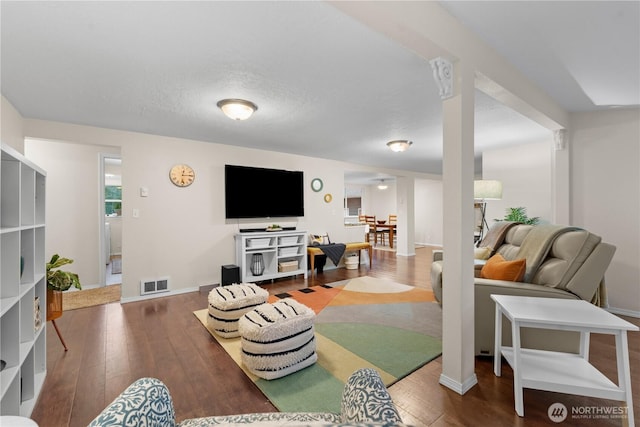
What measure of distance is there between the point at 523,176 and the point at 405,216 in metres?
2.98

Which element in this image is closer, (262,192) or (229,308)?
(229,308)

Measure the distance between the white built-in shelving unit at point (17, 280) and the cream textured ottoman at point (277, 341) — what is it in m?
1.18

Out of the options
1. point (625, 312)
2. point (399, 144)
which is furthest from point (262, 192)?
point (625, 312)

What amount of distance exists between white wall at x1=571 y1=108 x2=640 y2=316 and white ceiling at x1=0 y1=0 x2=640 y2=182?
0.35 meters

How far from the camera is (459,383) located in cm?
178

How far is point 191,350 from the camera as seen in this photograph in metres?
2.38

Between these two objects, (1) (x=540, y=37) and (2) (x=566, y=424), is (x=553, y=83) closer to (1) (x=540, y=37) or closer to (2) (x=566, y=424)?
(1) (x=540, y=37)

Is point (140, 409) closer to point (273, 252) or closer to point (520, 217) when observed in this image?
point (273, 252)

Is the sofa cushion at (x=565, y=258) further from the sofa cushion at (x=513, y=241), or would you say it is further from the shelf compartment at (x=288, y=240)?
the shelf compartment at (x=288, y=240)

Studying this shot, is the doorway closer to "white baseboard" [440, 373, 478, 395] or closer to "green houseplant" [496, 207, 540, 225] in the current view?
"white baseboard" [440, 373, 478, 395]

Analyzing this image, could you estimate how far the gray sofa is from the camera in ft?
6.45

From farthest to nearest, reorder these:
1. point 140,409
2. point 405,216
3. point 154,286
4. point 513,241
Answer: point 405,216 → point 154,286 → point 513,241 → point 140,409

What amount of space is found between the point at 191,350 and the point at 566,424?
255 centimetres

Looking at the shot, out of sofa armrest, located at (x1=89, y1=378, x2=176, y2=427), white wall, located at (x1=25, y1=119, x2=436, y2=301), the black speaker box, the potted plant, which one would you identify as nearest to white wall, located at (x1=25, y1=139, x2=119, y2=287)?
white wall, located at (x1=25, y1=119, x2=436, y2=301)
